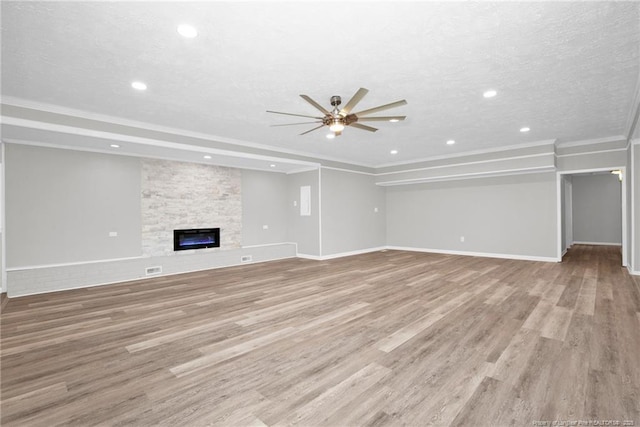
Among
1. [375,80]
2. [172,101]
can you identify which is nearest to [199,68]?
[172,101]

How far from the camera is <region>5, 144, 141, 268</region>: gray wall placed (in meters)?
4.80

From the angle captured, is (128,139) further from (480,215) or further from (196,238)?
(480,215)

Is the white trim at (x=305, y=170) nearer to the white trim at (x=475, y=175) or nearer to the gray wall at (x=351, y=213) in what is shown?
the gray wall at (x=351, y=213)

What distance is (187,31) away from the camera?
7.88 ft

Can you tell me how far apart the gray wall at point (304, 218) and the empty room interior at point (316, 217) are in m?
0.16

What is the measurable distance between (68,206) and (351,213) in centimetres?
659

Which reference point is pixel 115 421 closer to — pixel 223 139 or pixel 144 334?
pixel 144 334

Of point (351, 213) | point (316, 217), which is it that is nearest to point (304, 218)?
point (316, 217)

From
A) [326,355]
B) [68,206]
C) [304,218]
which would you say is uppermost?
[68,206]

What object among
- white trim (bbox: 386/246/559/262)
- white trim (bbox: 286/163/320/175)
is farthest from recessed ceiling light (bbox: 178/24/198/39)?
white trim (bbox: 386/246/559/262)

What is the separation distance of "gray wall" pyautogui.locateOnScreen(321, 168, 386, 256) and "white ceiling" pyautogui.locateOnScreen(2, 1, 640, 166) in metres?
3.63

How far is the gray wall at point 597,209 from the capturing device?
9.77 m

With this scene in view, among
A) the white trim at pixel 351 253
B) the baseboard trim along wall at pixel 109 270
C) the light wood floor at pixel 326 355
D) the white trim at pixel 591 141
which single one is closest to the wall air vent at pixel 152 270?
the baseboard trim along wall at pixel 109 270

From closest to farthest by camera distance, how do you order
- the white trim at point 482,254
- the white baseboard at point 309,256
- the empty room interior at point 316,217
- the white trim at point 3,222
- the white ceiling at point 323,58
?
the empty room interior at point 316,217, the white ceiling at point 323,58, the white trim at point 3,222, the white trim at point 482,254, the white baseboard at point 309,256
